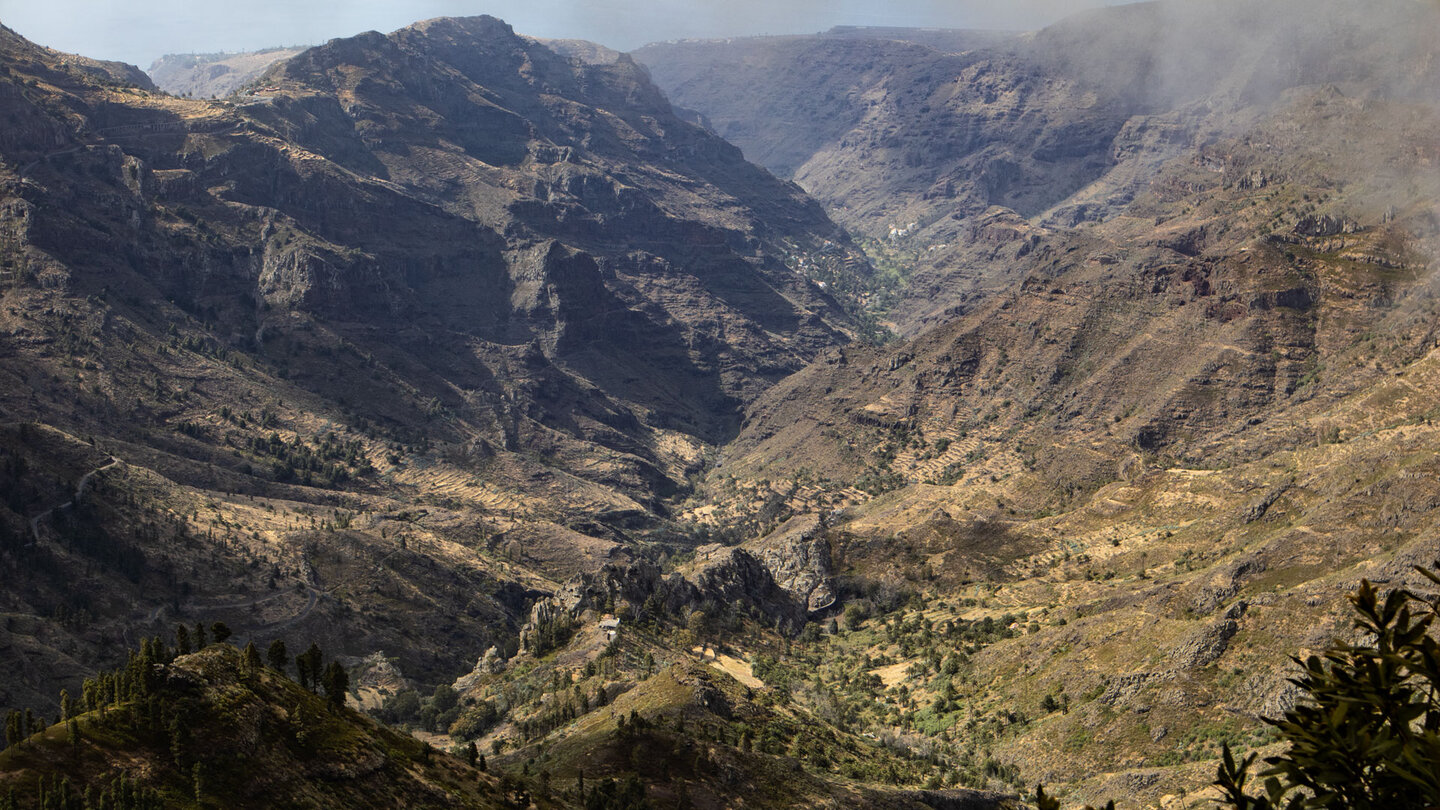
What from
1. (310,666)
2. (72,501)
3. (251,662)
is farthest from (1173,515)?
(72,501)

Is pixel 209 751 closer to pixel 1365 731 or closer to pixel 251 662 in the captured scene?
pixel 251 662

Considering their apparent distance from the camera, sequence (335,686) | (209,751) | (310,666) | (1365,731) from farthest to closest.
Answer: (310,666)
(335,686)
(209,751)
(1365,731)

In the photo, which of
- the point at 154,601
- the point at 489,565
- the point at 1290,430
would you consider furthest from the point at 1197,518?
the point at 154,601

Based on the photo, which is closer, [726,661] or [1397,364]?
[726,661]

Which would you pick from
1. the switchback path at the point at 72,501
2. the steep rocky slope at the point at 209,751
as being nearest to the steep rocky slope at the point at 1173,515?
the steep rocky slope at the point at 209,751

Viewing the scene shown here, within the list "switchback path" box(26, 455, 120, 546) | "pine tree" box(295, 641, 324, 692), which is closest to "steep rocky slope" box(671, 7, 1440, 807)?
"pine tree" box(295, 641, 324, 692)

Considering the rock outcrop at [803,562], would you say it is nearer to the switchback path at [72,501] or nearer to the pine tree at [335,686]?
the switchback path at [72,501]

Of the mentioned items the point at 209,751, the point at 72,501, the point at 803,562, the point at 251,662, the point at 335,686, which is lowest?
the point at 72,501

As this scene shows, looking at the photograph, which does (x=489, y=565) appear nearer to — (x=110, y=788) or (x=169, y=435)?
(x=169, y=435)

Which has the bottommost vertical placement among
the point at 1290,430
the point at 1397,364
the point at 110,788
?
the point at 110,788

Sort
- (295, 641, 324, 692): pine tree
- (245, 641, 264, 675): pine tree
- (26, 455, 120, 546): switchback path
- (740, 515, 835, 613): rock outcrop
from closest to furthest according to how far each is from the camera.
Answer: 1. (245, 641, 264, 675): pine tree
2. (295, 641, 324, 692): pine tree
3. (26, 455, 120, 546): switchback path
4. (740, 515, 835, 613): rock outcrop

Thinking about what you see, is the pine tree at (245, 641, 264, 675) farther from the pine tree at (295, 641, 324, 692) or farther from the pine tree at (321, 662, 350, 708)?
the pine tree at (295, 641, 324, 692)
